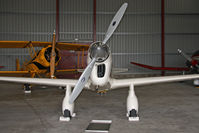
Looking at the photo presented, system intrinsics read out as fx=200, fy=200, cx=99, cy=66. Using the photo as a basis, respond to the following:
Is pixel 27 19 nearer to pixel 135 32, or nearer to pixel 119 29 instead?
pixel 119 29

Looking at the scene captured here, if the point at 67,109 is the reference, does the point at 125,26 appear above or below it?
above

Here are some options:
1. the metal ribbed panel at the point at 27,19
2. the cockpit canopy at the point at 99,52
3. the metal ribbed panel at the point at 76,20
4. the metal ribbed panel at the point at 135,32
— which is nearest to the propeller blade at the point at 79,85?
the cockpit canopy at the point at 99,52

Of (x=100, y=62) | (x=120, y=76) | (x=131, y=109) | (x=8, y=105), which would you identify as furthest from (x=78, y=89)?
(x=120, y=76)

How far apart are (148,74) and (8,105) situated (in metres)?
12.2

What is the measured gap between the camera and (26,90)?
9.34 meters

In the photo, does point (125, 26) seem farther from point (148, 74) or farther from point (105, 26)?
point (148, 74)

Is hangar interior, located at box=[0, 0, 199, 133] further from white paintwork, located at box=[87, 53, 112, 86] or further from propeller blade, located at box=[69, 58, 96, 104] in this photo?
propeller blade, located at box=[69, 58, 96, 104]

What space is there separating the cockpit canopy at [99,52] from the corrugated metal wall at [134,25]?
466 inches

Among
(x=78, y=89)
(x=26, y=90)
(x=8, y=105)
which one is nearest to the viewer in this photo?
(x=78, y=89)

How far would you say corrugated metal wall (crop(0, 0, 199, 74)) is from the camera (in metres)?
16.4

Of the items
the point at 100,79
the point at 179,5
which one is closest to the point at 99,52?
the point at 100,79

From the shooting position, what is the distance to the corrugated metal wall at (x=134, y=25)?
16375mm

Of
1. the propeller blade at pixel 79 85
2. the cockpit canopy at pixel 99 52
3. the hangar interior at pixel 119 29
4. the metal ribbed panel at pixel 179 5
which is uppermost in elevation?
the metal ribbed panel at pixel 179 5

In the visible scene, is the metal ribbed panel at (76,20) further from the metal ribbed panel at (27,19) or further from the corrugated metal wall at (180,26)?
Answer: the corrugated metal wall at (180,26)
